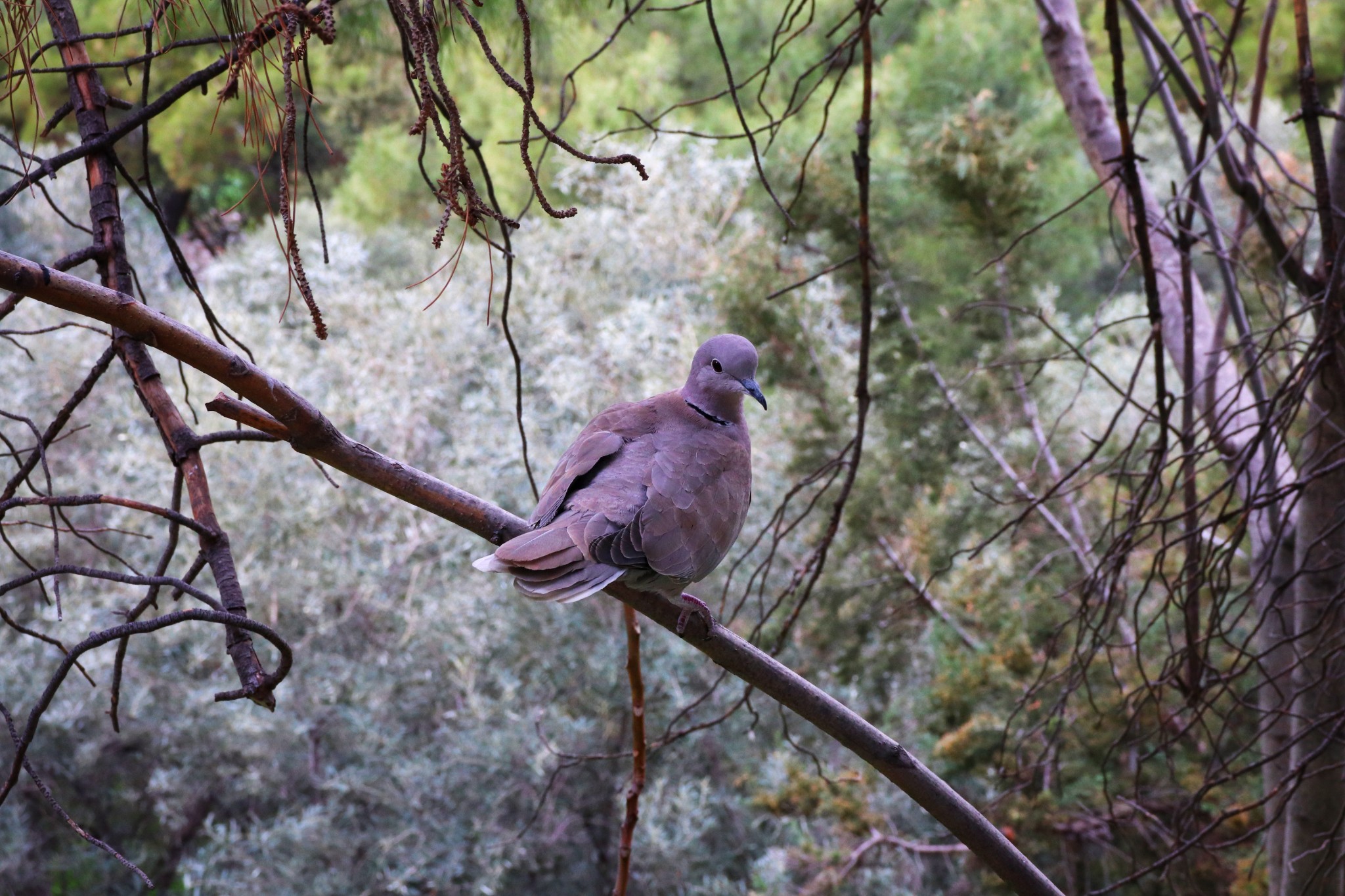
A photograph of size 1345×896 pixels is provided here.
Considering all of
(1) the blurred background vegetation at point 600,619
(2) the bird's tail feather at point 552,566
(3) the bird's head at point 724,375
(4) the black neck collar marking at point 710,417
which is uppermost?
(1) the blurred background vegetation at point 600,619

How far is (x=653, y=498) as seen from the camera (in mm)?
1190

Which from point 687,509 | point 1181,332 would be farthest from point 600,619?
point 687,509

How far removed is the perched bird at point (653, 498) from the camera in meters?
1.02

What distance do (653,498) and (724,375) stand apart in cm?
26

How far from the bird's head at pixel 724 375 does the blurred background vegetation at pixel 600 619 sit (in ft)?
3.67

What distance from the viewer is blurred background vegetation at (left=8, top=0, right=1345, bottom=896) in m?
2.99

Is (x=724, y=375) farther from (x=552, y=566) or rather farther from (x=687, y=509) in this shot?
(x=552, y=566)

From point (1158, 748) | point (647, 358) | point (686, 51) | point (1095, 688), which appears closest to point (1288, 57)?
point (686, 51)

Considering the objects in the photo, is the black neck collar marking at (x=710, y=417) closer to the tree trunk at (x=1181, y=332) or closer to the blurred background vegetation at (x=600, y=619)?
the tree trunk at (x=1181, y=332)

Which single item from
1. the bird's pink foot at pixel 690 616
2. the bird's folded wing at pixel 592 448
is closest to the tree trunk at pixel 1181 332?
the bird's folded wing at pixel 592 448

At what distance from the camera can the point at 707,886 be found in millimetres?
3361

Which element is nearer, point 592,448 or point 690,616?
point 690,616

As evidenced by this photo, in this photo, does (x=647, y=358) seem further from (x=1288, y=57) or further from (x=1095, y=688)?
(x=1288, y=57)

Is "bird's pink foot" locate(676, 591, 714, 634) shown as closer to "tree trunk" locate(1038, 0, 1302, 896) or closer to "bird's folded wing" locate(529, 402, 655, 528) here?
"bird's folded wing" locate(529, 402, 655, 528)
